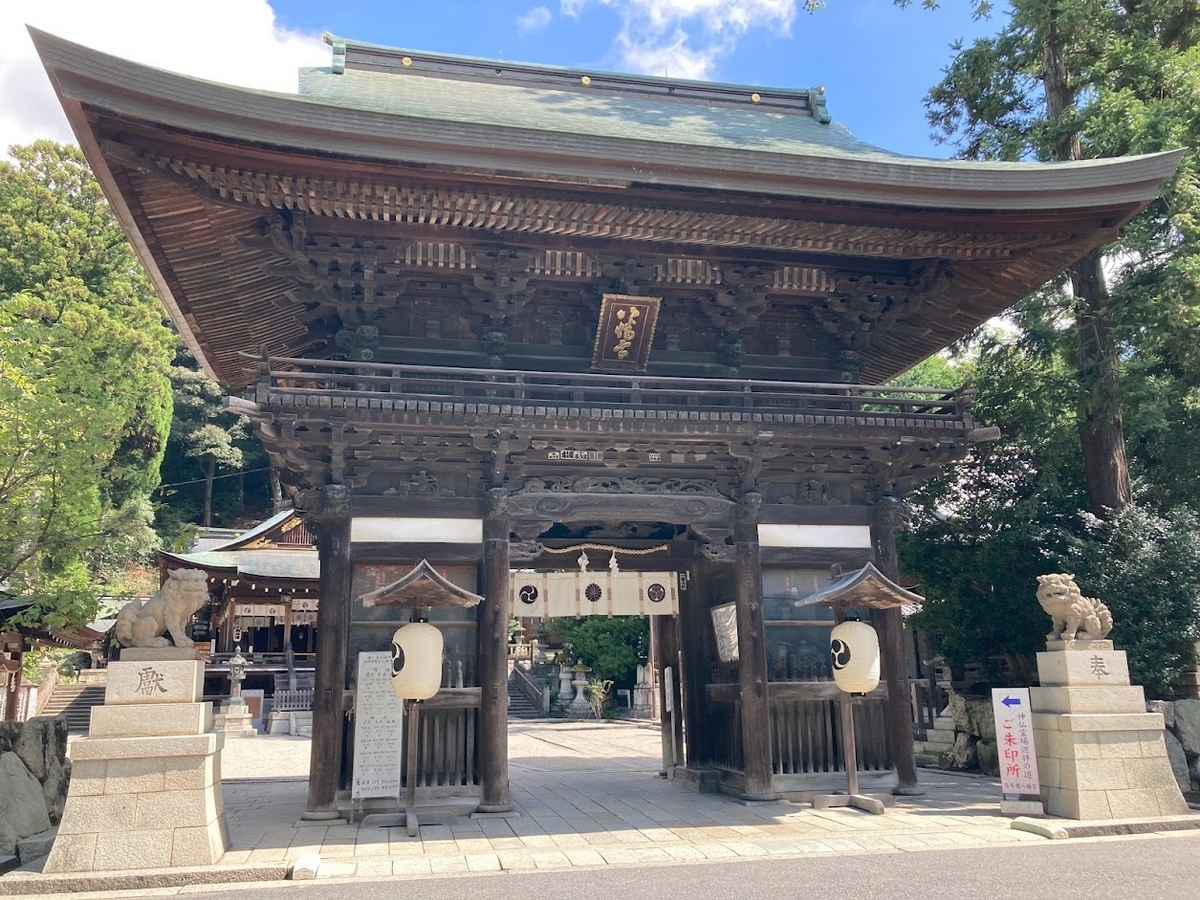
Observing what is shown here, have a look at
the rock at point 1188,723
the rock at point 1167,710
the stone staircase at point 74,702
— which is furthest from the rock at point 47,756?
the stone staircase at point 74,702

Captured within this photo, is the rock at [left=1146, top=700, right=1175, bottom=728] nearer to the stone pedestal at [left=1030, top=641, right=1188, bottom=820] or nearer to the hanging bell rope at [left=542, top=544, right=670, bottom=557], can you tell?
the stone pedestal at [left=1030, top=641, right=1188, bottom=820]

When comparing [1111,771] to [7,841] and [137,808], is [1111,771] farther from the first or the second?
[7,841]

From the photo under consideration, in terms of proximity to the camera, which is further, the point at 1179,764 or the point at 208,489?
the point at 208,489

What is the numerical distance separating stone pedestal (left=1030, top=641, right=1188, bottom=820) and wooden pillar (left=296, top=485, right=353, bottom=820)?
26.5 feet

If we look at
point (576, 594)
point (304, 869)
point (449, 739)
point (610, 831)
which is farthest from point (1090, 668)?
point (304, 869)

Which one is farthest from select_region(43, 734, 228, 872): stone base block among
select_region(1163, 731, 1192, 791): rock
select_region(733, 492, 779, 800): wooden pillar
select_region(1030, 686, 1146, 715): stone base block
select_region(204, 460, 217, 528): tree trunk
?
select_region(204, 460, 217, 528): tree trunk

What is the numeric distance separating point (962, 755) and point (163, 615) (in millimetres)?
12828

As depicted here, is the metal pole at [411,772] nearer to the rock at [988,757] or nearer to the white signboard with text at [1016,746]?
the white signboard with text at [1016,746]

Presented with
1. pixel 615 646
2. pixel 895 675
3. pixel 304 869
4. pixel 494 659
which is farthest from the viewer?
pixel 615 646

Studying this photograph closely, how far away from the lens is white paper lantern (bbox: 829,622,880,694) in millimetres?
9555

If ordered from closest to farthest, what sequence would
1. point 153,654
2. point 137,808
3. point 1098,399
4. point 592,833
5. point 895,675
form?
point 137,808
point 153,654
point 592,833
point 895,675
point 1098,399

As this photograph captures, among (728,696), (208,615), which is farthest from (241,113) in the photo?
(208,615)

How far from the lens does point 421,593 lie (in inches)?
359

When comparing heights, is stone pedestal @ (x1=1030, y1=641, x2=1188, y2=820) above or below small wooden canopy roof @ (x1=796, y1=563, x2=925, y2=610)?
below
